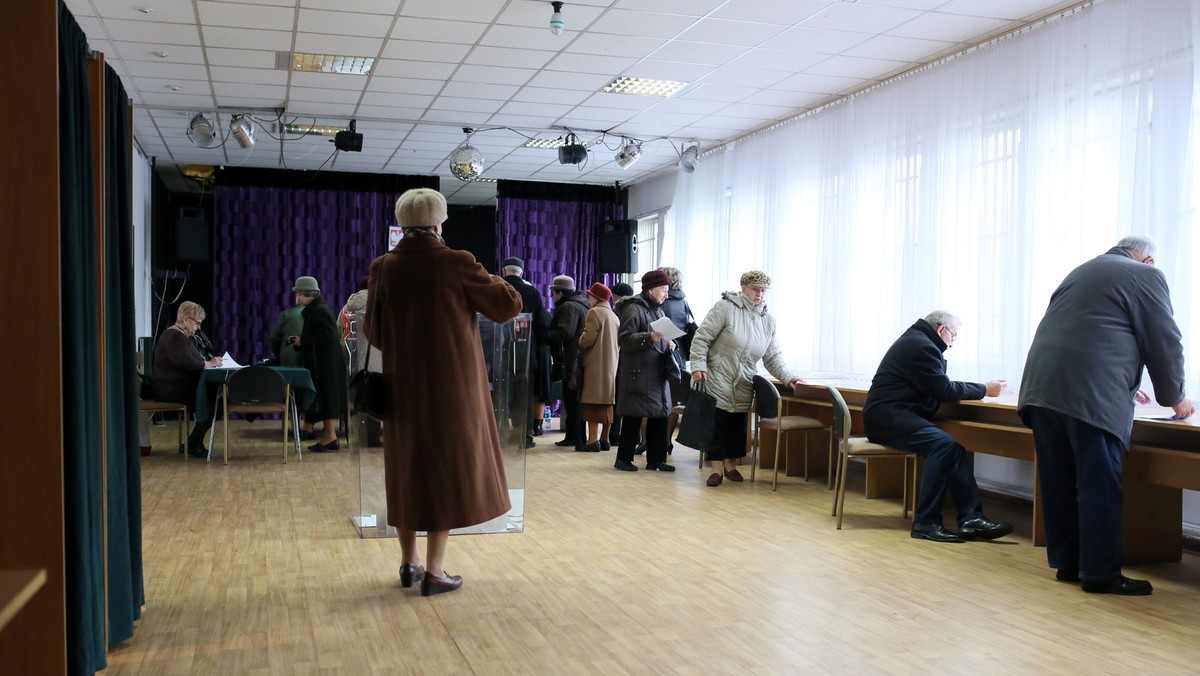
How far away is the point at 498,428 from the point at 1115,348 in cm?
→ 284

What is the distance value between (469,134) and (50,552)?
883cm

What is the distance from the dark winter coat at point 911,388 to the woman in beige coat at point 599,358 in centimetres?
311

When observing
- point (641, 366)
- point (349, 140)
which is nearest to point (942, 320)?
point (641, 366)

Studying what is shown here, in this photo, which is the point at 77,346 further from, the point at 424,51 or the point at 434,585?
the point at 424,51

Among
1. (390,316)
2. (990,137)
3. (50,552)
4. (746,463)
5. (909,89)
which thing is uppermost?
(909,89)

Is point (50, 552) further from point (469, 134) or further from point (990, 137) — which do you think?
point (469, 134)

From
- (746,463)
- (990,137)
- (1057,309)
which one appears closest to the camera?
(1057,309)

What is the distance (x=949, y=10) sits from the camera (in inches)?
241

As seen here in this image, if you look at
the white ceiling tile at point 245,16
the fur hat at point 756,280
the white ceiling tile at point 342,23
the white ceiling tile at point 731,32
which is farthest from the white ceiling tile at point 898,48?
the white ceiling tile at point 245,16

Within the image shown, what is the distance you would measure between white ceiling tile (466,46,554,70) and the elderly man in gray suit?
4313mm

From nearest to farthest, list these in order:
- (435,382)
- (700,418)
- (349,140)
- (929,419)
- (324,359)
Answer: (435,382), (929,419), (700,418), (324,359), (349,140)

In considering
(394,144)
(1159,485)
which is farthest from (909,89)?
(394,144)

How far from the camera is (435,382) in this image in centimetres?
377

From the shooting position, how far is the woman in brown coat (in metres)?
3.77
